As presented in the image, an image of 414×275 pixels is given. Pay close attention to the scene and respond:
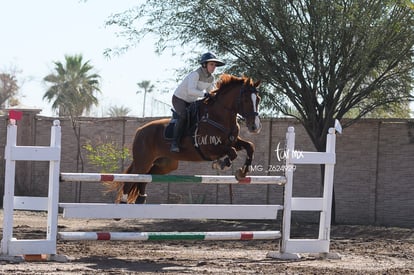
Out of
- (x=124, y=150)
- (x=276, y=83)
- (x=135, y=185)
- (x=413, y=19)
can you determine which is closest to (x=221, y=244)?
(x=135, y=185)

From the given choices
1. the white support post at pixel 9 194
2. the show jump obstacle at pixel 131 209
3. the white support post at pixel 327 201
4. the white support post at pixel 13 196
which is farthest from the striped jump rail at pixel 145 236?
the white support post at pixel 327 201

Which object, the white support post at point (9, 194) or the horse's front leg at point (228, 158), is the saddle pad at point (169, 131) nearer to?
the horse's front leg at point (228, 158)

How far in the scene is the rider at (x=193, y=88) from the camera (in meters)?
11.1

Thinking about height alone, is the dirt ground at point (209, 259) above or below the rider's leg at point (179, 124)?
below

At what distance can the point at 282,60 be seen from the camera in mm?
17578

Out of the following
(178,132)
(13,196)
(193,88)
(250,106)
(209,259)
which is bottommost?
(209,259)

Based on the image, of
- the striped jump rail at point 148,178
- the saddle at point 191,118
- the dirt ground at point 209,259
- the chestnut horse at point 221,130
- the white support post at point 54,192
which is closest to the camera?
the dirt ground at point 209,259

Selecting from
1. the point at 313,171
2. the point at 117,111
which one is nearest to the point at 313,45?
the point at 313,171

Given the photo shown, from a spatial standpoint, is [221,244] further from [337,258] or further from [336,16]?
[336,16]

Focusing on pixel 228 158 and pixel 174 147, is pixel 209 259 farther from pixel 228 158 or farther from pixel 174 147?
pixel 174 147

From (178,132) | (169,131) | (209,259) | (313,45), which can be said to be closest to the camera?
(209,259)

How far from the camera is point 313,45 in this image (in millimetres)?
17344

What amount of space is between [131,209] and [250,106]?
7.37ft

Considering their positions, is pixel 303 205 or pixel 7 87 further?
pixel 7 87
